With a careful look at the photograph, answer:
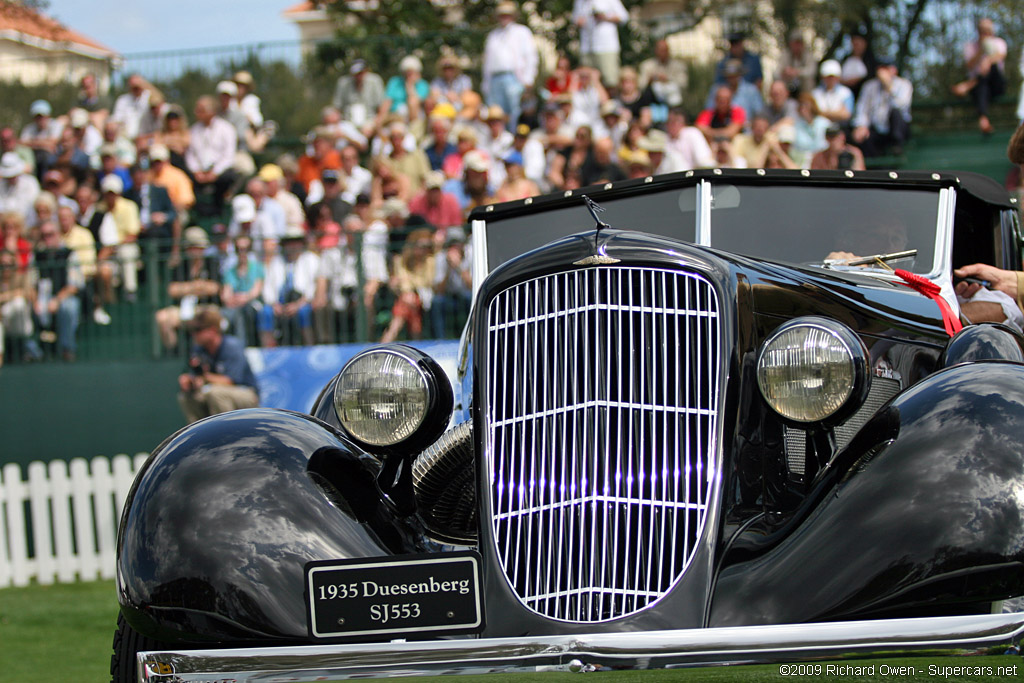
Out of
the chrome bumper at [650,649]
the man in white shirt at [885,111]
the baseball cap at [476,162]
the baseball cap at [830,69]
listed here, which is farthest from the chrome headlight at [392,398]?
the man in white shirt at [885,111]

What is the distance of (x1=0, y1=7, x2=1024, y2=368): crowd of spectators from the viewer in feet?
34.9

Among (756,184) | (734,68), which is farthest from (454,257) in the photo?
(756,184)

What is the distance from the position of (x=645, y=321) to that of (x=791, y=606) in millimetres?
800

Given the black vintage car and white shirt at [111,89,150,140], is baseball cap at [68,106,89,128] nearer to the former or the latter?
white shirt at [111,89,150,140]

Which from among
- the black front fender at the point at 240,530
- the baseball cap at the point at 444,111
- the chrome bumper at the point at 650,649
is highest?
the baseball cap at the point at 444,111

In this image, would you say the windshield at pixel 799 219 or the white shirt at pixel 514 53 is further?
the white shirt at pixel 514 53

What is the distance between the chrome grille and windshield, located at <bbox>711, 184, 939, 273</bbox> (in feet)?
4.72

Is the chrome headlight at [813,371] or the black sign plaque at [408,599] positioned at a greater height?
the chrome headlight at [813,371]

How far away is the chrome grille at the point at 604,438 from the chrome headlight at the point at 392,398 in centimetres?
27

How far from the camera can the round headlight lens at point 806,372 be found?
2.94m

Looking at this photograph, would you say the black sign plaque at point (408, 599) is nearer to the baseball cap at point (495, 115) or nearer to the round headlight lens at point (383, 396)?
the round headlight lens at point (383, 396)

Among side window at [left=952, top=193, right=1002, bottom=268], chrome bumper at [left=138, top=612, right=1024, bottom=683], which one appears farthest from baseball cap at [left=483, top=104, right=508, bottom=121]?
chrome bumper at [left=138, top=612, right=1024, bottom=683]

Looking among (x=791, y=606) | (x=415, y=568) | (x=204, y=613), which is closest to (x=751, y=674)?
(x=791, y=606)

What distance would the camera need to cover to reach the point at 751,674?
2.51m
